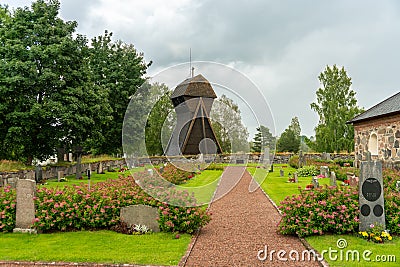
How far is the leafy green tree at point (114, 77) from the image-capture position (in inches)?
1217

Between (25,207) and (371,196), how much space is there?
25.8 ft

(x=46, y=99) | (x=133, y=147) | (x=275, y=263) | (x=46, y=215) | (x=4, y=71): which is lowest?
(x=275, y=263)

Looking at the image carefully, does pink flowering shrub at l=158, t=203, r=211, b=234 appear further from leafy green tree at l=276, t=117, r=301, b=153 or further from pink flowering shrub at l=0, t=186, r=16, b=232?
leafy green tree at l=276, t=117, r=301, b=153

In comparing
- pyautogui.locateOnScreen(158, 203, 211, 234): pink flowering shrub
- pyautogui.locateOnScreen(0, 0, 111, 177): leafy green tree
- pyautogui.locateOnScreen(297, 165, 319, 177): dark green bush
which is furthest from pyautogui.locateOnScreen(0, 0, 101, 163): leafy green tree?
pyautogui.locateOnScreen(297, 165, 319, 177): dark green bush

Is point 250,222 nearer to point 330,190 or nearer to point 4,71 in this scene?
point 330,190

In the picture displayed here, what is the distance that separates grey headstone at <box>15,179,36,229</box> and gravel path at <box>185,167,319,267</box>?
4.02 m

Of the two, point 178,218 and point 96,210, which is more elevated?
point 96,210

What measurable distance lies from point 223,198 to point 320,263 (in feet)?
25.0

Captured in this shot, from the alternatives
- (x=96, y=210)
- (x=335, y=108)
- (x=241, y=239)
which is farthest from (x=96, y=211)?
(x=335, y=108)

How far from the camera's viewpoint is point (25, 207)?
845 centimetres

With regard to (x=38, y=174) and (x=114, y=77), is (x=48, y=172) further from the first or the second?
(x=114, y=77)

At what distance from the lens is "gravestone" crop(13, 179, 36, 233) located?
841 centimetres

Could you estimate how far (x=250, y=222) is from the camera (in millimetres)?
9398

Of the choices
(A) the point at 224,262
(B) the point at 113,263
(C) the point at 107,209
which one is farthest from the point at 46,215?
(A) the point at 224,262
